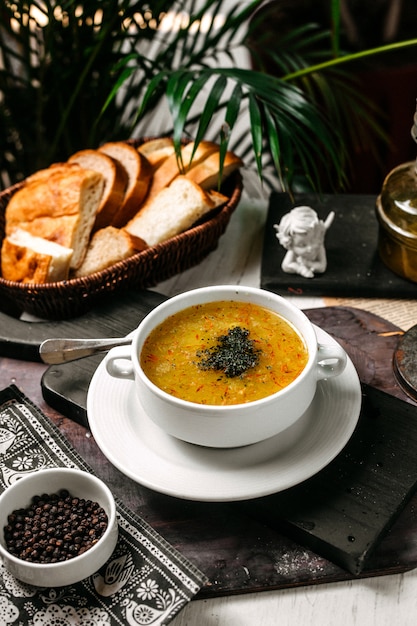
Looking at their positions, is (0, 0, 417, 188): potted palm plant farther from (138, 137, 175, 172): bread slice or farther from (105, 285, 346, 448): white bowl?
(105, 285, 346, 448): white bowl

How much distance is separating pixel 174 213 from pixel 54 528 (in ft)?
3.09

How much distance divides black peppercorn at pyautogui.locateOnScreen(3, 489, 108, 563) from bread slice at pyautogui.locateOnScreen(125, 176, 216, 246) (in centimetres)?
83

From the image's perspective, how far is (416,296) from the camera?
190 centimetres

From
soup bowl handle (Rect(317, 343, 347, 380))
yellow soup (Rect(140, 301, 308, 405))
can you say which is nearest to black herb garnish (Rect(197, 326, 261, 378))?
yellow soup (Rect(140, 301, 308, 405))

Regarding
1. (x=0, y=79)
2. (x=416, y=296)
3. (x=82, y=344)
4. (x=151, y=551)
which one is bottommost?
(x=416, y=296)

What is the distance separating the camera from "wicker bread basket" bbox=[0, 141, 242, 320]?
1807 millimetres

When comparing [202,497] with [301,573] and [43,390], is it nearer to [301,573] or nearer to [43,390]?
[301,573]

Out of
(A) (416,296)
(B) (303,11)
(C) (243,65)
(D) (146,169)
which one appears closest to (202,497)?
(A) (416,296)

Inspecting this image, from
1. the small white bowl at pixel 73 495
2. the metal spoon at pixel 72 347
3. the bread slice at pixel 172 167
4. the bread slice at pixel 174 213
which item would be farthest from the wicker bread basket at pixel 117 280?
the small white bowl at pixel 73 495

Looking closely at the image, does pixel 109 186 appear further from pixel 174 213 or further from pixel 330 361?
pixel 330 361

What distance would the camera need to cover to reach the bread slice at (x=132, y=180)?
6.78ft

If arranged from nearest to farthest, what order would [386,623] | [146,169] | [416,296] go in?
[386,623] < [416,296] < [146,169]

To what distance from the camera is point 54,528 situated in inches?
49.4

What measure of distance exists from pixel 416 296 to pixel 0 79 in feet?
4.91
